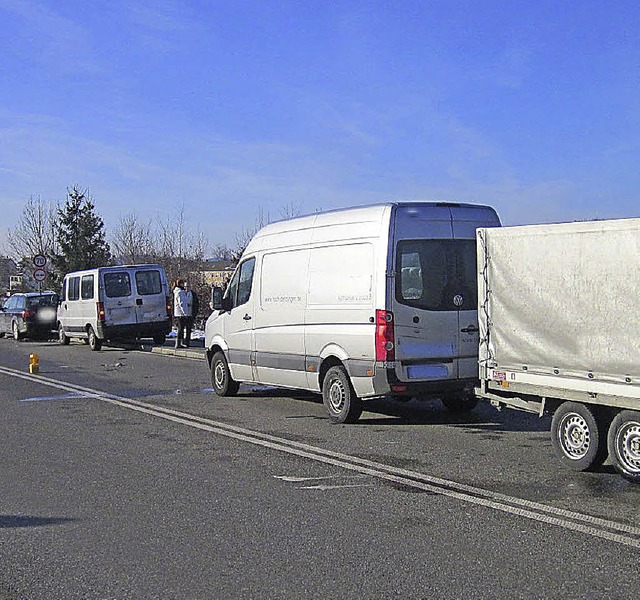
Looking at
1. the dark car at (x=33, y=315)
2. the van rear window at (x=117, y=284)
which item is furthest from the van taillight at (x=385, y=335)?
the dark car at (x=33, y=315)

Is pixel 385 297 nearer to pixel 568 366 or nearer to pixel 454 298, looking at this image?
pixel 454 298

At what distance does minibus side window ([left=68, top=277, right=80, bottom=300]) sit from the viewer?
26250 mm

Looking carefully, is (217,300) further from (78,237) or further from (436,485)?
(78,237)

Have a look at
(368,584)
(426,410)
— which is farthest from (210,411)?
(368,584)

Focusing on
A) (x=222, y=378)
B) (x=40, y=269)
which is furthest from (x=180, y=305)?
(x=40, y=269)

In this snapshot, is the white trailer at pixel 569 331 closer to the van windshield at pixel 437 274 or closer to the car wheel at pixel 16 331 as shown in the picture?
the van windshield at pixel 437 274

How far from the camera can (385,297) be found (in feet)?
33.5

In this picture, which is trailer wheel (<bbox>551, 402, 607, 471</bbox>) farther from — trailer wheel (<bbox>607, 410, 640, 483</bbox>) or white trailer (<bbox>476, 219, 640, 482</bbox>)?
trailer wheel (<bbox>607, 410, 640, 483</bbox>)

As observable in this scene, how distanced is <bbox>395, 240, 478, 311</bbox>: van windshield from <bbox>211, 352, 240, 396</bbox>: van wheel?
4.26 m

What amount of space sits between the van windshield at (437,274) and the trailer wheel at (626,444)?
320 cm

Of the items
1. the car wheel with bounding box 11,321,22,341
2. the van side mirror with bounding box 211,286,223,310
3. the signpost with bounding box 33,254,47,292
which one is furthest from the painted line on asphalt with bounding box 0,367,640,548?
the signpost with bounding box 33,254,47,292

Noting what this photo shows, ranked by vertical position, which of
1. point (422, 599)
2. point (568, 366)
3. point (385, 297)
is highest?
point (385, 297)

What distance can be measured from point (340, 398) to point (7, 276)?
2918 inches

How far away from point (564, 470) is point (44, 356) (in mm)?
18261
